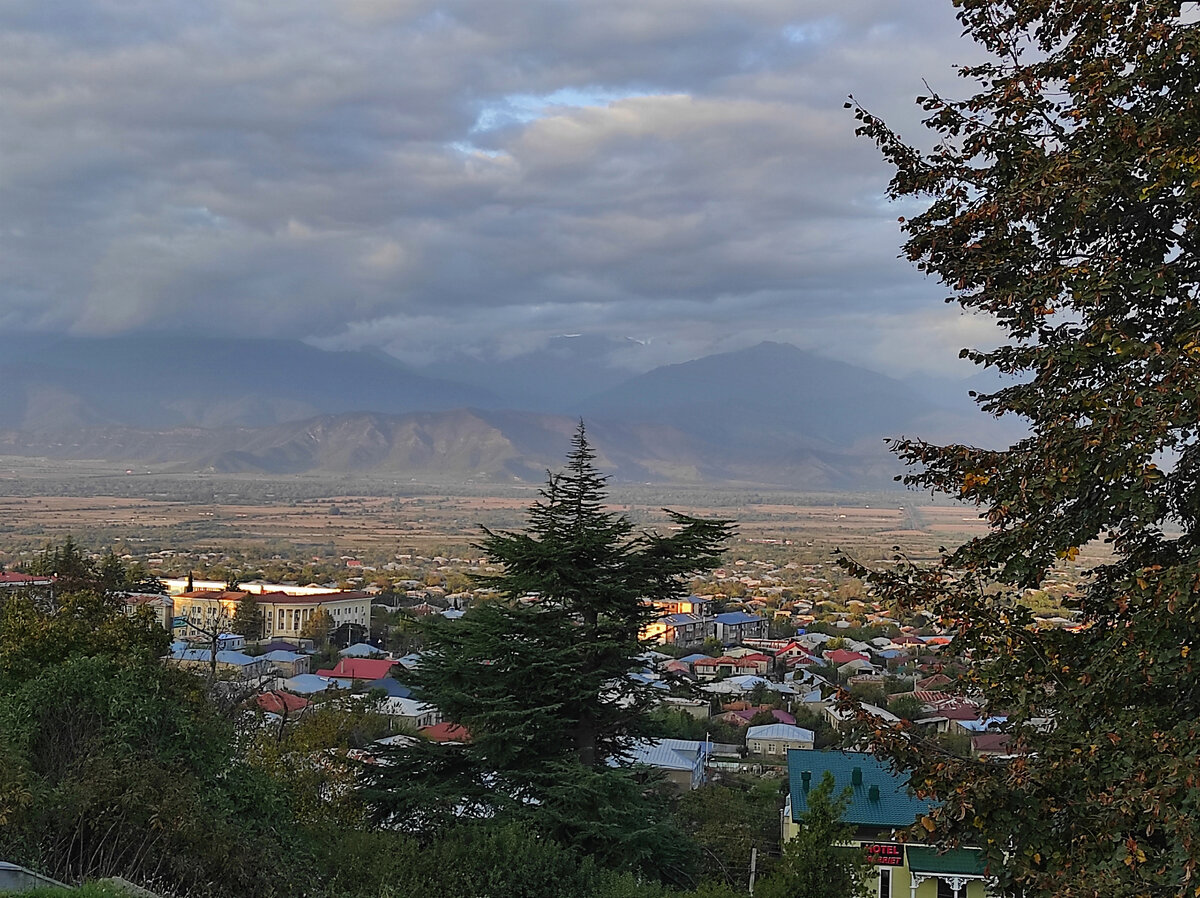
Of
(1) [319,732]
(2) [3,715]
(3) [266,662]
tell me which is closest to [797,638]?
(3) [266,662]

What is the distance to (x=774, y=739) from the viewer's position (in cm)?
3828

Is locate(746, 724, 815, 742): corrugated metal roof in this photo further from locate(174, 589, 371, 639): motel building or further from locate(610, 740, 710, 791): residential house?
locate(174, 589, 371, 639): motel building

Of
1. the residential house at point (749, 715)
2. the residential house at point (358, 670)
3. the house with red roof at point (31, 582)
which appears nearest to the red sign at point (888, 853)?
the house with red roof at point (31, 582)

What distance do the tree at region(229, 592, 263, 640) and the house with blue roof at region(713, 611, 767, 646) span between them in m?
28.5

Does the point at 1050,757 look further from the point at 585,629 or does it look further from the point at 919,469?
the point at 585,629

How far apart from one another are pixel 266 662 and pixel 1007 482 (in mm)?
45453

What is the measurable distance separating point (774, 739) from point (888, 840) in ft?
65.4

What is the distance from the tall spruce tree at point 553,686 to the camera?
14117 millimetres

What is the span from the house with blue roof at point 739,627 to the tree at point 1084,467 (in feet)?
212

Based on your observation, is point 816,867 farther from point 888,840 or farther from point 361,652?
point 361,652

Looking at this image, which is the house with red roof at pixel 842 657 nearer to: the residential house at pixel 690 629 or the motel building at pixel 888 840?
the residential house at pixel 690 629

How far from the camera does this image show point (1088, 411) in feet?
21.0

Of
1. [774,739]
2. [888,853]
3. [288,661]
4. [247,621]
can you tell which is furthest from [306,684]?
[888,853]

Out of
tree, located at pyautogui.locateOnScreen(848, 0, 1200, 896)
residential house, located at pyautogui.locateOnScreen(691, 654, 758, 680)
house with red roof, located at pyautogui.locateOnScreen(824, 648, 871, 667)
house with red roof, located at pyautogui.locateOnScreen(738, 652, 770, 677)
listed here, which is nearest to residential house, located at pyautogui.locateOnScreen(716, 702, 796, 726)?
residential house, located at pyautogui.locateOnScreen(691, 654, 758, 680)
